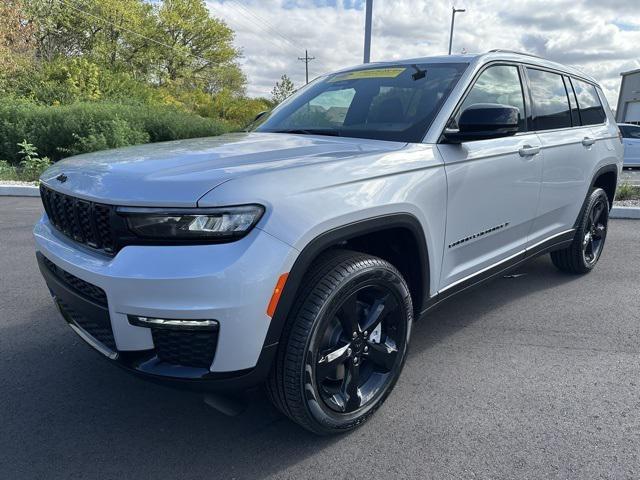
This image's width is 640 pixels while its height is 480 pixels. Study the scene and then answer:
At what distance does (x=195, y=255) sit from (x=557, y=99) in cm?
333

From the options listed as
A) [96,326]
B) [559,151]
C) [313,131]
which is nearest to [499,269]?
[559,151]

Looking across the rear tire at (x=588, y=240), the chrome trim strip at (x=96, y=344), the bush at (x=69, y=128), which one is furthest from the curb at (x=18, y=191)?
the rear tire at (x=588, y=240)

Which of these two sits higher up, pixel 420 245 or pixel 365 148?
pixel 365 148

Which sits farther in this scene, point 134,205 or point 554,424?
point 554,424

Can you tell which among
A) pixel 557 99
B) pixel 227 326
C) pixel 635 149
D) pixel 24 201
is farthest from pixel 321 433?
pixel 635 149

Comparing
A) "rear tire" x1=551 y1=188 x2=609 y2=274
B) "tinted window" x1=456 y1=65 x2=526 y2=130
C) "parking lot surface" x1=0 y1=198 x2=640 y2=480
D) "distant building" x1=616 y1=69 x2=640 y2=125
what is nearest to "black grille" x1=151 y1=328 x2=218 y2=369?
"parking lot surface" x1=0 y1=198 x2=640 y2=480

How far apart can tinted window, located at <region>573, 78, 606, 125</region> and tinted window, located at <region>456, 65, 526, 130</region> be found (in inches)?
46.4

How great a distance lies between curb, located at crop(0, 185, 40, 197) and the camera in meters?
8.98

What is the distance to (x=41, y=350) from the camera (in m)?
3.14

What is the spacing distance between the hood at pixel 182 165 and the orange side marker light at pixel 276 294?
0.42 meters

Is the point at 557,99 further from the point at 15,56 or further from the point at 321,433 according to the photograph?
the point at 15,56

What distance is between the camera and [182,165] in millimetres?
Result: 2066

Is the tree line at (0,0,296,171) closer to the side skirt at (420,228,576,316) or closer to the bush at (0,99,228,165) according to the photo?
the bush at (0,99,228,165)

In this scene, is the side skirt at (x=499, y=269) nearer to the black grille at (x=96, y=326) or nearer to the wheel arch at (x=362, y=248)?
the wheel arch at (x=362, y=248)
